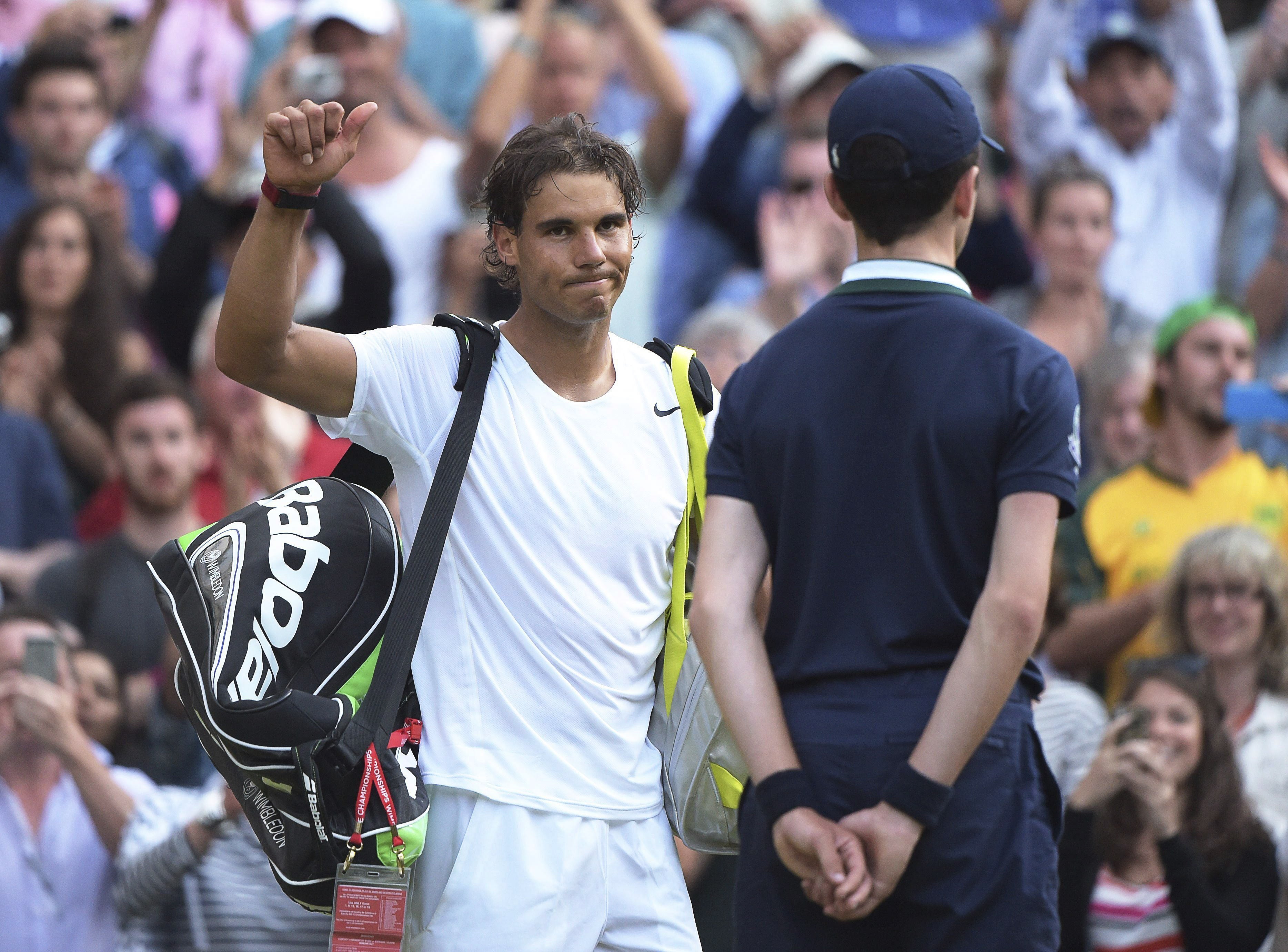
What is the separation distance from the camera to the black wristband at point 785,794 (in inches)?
113

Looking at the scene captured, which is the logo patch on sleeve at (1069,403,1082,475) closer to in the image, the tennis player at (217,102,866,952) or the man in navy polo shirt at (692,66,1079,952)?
the man in navy polo shirt at (692,66,1079,952)

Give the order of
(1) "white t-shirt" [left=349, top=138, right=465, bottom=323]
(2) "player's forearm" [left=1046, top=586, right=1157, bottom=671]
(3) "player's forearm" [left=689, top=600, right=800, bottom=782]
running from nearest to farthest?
(3) "player's forearm" [left=689, top=600, right=800, bottom=782], (2) "player's forearm" [left=1046, top=586, right=1157, bottom=671], (1) "white t-shirt" [left=349, top=138, right=465, bottom=323]

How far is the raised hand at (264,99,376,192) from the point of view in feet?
10.1

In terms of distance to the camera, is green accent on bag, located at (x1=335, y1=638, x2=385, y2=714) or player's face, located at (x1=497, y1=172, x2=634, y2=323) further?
player's face, located at (x1=497, y1=172, x2=634, y2=323)

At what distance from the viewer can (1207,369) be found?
255 inches

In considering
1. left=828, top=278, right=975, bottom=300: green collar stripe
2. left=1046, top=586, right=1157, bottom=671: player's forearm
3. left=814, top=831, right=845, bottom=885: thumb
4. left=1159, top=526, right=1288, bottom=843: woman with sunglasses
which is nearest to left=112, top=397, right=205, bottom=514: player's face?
left=1046, top=586, right=1157, bottom=671: player's forearm

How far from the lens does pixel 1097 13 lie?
8.86 metres

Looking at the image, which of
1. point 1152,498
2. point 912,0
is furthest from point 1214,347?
point 912,0

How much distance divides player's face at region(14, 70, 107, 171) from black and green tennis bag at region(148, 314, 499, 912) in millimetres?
5700

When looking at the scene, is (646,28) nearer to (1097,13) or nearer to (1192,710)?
(1097,13)

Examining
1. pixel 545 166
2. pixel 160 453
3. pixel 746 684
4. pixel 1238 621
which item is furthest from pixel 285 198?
pixel 160 453

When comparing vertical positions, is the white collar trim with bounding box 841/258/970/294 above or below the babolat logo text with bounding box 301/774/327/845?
above

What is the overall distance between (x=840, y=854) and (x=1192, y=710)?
2.76 metres

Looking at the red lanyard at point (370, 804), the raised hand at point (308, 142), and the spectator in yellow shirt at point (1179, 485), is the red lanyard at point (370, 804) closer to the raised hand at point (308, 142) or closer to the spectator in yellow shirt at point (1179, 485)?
the raised hand at point (308, 142)
